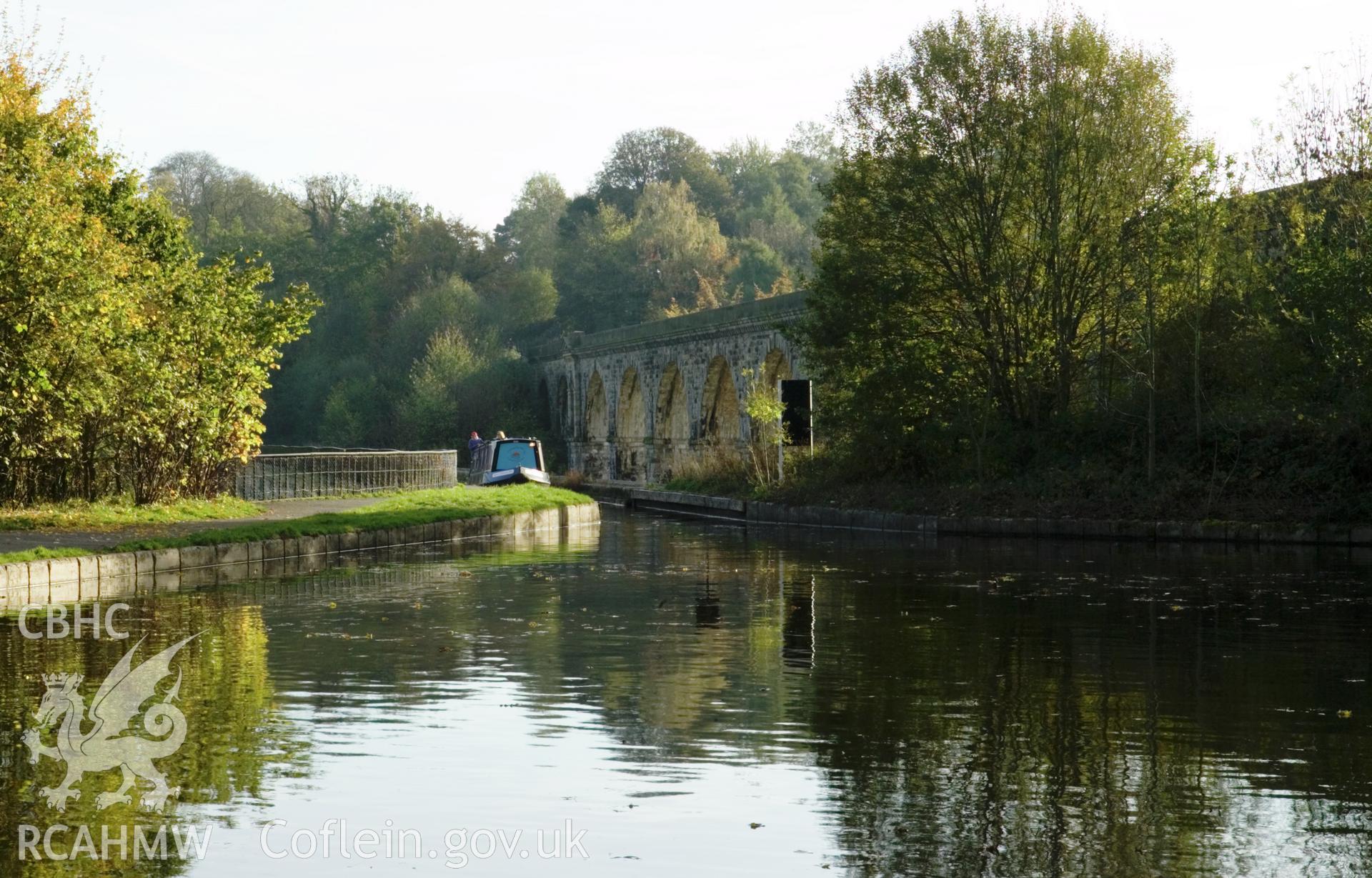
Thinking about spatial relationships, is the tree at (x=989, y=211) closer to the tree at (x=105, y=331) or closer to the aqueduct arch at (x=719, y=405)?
the tree at (x=105, y=331)

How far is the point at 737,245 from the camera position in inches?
3391

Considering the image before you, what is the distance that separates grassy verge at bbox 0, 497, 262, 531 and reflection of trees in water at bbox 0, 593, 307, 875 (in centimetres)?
672

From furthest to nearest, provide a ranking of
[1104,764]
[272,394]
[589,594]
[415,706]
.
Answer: [272,394] < [589,594] < [415,706] < [1104,764]

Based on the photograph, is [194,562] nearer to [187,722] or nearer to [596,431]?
[187,722]

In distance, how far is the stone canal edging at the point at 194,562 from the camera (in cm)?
1281

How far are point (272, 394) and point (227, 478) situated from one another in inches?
2430

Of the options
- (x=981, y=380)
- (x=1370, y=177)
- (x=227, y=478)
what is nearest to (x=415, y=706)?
(x=227, y=478)

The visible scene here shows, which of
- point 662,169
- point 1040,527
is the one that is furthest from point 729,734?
point 662,169

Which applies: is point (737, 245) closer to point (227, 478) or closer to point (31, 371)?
point (227, 478)

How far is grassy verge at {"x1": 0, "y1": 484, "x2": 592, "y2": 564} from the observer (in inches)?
598

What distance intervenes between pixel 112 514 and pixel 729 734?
14.3 metres

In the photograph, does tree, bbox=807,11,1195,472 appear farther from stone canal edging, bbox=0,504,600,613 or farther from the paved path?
the paved path

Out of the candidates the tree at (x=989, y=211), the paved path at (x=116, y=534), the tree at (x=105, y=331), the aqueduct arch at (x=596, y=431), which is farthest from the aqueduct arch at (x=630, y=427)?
the paved path at (x=116, y=534)

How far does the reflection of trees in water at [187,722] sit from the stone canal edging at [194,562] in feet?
4.70
